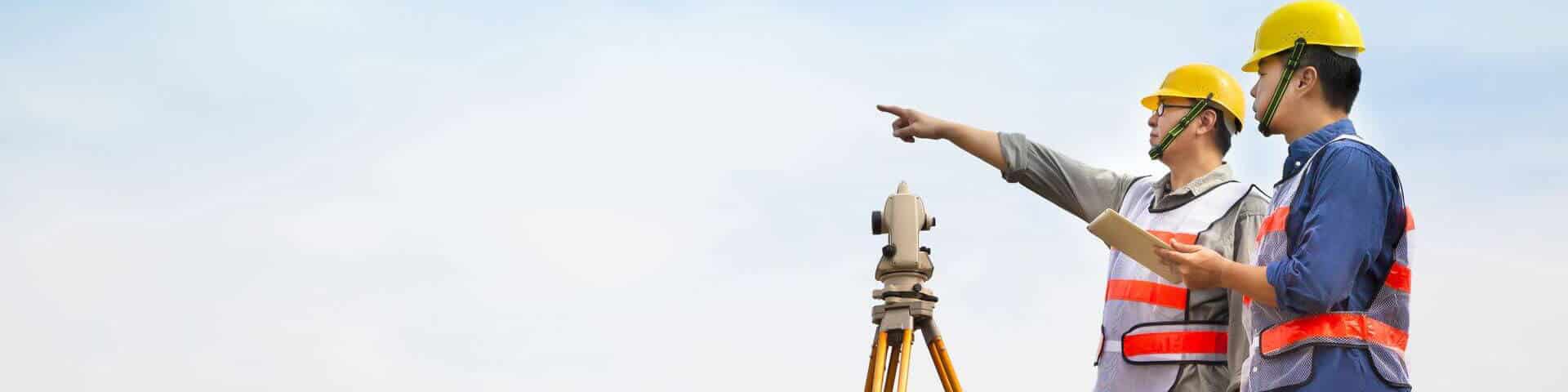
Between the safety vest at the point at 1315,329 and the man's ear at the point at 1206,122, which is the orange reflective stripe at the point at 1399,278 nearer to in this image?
the safety vest at the point at 1315,329

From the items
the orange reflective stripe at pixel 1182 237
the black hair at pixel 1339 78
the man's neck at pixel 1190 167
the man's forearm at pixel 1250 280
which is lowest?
the man's forearm at pixel 1250 280

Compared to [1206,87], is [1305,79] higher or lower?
lower

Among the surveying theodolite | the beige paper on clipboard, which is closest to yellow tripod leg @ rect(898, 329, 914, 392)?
the surveying theodolite

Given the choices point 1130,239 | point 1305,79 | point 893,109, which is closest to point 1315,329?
point 1130,239

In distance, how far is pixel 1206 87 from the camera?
150 inches

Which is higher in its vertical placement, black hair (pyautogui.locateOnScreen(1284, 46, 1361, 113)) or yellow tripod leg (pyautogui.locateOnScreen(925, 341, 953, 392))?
yellow tripod leg (pyautogui.locateOnScreen(925, 341, 953, 392))

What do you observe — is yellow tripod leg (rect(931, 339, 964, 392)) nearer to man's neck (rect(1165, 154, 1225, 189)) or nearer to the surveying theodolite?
the surveying theodolite

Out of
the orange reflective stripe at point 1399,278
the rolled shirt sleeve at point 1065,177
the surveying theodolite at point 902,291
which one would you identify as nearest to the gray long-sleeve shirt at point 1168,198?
the rolled shirt sleeve at point 1065,177

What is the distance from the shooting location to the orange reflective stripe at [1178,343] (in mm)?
3422

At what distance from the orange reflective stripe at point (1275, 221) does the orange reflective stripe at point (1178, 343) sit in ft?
2.01

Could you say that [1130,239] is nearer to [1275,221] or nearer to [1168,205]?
[1275,221]

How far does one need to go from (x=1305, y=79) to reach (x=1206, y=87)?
0.94 metres

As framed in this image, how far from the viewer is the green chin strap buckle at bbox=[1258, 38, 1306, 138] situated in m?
2.88

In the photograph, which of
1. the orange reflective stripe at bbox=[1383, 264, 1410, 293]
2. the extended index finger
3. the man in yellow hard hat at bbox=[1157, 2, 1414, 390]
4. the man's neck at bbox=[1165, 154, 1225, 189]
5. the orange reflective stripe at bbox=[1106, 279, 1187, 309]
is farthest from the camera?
the extended index finger
